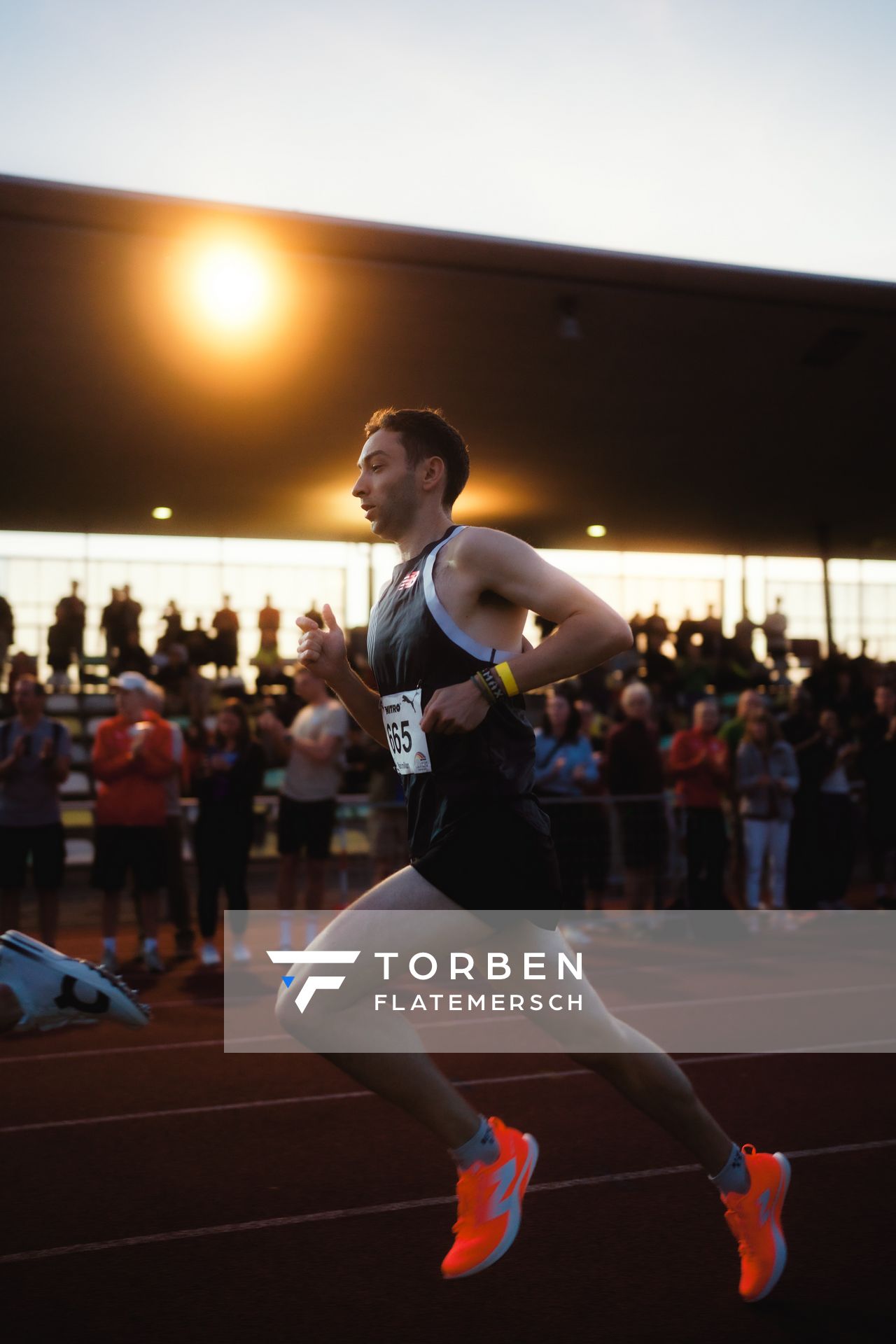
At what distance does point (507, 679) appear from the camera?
8.10 feet

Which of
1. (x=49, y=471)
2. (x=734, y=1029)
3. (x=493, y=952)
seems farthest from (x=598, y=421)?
(x=493, y=952)

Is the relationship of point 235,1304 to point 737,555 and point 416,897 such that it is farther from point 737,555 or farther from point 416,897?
point 737,555

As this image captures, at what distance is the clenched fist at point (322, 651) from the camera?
280cm

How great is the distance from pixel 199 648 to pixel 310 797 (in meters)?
9.67

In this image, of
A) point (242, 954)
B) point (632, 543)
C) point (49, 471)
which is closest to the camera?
point (242, 954)

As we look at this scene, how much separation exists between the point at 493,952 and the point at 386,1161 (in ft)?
5.91

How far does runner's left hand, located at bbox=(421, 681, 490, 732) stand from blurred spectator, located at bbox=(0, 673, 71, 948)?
571cm

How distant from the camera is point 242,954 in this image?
8.10 meters

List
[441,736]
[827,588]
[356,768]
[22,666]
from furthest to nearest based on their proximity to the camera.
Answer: [827,588], [22,666], [356,768], [441,736]

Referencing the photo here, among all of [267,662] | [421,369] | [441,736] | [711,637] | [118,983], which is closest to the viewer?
[441,736]

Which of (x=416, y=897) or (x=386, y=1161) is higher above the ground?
(x=416, y=897)

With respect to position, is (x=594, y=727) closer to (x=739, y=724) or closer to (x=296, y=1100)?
(x=739, y=724)

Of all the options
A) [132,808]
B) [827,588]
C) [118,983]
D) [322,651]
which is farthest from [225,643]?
[322,651]

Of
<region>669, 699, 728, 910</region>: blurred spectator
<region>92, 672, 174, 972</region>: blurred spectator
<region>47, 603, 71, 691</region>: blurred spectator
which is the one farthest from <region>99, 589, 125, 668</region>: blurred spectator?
<region>669, 699, 728, 910</region>: blurred spectator
